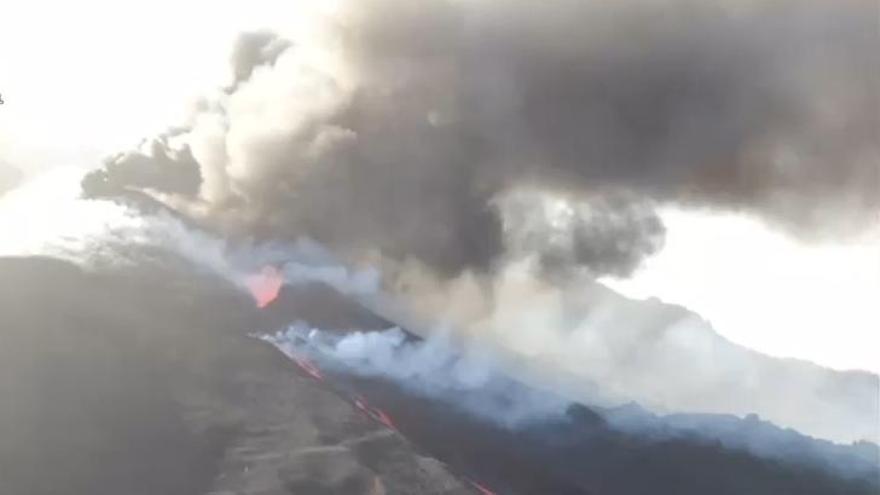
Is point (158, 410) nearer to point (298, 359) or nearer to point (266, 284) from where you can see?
point (298, 359)

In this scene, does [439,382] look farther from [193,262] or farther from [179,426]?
[179,426]

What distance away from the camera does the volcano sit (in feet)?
130

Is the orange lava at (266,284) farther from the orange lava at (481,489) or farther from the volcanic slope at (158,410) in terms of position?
the orange lava at (481,489)

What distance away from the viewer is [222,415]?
4384 cm

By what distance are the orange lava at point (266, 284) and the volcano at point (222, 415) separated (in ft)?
1.64

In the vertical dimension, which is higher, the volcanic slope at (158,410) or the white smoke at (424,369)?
the white smoke at (424,369)

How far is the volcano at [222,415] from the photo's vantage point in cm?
3969

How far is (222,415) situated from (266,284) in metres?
17.3

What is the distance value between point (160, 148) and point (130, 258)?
471 inches

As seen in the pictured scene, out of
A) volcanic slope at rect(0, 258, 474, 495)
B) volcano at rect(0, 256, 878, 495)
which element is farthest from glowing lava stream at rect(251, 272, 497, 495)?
volcanic slope at rect(0, 258, 474, 495)

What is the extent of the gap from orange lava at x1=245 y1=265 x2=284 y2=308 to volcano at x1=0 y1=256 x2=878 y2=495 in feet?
1.64

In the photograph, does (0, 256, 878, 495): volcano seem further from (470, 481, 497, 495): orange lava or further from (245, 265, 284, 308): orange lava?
(245, 265, 284, 308): orange lava

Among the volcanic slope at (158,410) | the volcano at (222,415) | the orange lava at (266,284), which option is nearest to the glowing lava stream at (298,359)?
the orange lava at (266,284)

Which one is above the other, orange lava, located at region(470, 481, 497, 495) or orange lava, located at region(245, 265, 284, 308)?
orange lava, located at region(245, 265, 284, 308)
